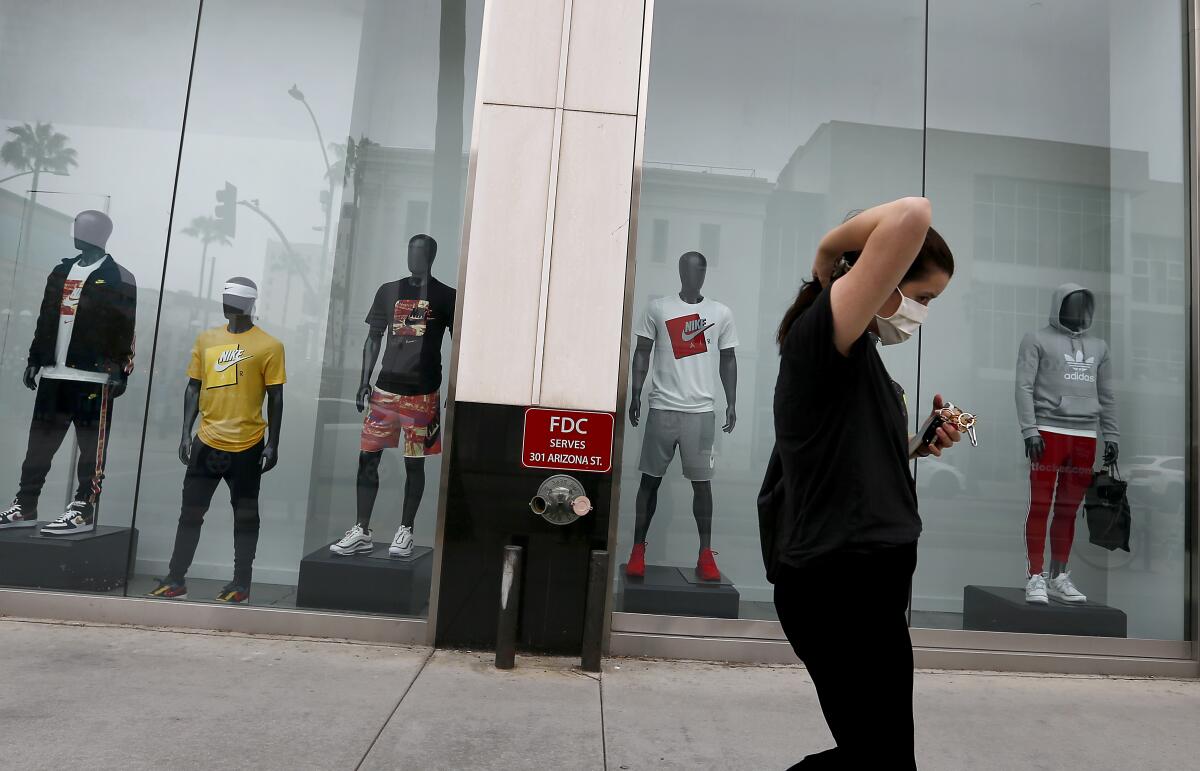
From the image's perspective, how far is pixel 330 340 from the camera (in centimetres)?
482

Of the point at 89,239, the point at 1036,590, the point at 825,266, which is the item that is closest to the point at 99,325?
the point at 89,239

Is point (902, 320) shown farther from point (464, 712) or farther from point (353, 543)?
point (353, 543)

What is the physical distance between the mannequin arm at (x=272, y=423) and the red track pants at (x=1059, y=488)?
498cm

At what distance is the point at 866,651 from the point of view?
155 centimetres

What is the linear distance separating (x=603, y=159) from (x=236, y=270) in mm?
2461

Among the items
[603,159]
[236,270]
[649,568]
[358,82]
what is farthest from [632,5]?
[649,568]

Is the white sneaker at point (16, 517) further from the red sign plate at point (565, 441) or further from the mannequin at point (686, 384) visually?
the mannequin at point (686, 384)

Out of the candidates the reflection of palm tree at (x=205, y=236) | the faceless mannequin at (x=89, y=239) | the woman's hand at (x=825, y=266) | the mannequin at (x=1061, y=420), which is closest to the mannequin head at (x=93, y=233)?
the faceless mannequin at (x=89, y=239)

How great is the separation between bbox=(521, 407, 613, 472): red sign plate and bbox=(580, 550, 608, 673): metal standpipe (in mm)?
501

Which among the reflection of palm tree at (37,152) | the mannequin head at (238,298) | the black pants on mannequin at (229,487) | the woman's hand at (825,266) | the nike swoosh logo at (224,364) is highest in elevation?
the reflection of palm tree at (37,152)

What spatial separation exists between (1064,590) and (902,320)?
4338mm

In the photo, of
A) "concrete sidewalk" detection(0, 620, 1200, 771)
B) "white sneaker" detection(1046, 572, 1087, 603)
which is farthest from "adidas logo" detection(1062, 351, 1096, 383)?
"concrete sidewalk" detection(0, 620, 1200, 771)

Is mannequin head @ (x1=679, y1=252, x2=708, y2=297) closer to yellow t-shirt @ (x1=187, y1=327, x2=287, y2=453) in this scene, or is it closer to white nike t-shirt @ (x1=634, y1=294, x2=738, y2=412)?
white nike t-shirt @ (x1=634, y1=294, x2=738, y2=412)

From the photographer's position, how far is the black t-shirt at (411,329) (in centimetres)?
464
